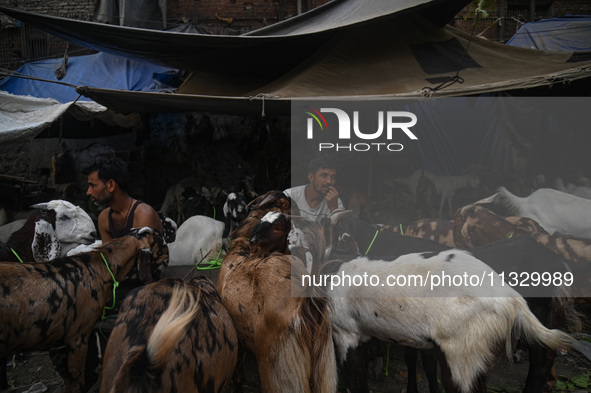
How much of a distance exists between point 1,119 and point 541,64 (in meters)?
7.42

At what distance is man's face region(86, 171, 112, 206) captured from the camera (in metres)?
3.24

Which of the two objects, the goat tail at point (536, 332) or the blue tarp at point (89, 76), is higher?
the blue tarp at point (89, 76)

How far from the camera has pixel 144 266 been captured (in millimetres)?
2809

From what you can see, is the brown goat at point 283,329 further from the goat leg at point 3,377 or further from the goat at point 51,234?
the goat leg at point 3,377

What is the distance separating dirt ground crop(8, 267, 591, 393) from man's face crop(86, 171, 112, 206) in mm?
1571

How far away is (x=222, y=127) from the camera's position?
820cm

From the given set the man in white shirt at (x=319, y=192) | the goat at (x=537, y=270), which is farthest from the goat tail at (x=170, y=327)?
the man in white shirt at (x=319, y=192)

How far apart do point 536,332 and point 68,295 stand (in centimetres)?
280

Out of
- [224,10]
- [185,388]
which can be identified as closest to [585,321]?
[185,388]

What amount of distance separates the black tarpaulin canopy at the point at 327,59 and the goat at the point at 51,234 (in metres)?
1.55

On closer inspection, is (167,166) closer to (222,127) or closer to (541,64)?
(222,127)

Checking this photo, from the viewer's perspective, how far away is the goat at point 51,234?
11.1 ft

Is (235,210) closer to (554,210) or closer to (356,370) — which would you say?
(356,370)

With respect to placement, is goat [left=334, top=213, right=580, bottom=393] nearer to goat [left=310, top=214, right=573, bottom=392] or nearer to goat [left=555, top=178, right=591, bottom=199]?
goat [left=310, top=214, right=573, bottom=392]
